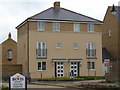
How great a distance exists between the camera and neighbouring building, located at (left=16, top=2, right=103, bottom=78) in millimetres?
45156

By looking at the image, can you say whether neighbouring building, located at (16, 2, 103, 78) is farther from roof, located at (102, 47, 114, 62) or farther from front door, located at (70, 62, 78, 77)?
roof, located at (102, 47, 114, 62)

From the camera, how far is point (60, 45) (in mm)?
46469

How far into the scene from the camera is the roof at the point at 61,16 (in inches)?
1806

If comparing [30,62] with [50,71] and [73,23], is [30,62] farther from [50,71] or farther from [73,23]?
[73,23]

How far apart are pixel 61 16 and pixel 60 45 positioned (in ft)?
13.7

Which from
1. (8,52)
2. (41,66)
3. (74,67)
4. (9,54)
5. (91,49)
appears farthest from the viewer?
(9,54)

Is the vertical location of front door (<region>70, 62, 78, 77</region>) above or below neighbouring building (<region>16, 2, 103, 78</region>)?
below

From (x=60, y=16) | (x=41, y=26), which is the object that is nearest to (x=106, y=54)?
(x=60, y=16)

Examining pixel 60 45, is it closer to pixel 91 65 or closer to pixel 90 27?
pixel 90 27

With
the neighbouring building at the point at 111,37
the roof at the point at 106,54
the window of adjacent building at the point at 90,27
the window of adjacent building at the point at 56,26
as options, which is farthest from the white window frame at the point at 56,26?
the roof at the point at 106,54

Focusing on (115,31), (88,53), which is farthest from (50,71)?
(115,31)

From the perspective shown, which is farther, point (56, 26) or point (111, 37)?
point (111, 37)

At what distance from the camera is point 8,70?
4822cm

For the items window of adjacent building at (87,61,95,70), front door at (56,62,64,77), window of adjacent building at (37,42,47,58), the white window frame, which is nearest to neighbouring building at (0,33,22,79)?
window of adjacent building at (37,42,47,58)
